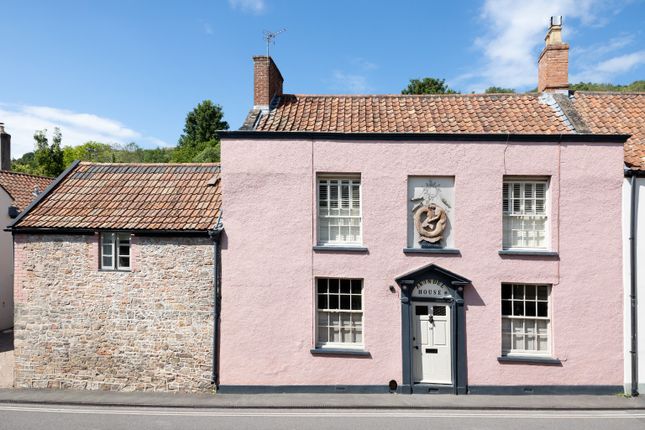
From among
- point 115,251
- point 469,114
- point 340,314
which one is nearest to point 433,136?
point 469,114

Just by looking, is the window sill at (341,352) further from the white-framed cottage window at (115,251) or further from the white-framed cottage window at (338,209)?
the white-framed cottage window at (115,251)

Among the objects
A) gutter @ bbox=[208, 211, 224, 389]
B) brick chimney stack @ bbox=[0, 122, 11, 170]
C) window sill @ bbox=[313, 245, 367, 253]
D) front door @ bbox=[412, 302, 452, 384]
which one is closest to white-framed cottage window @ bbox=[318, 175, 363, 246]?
window sill @ bbox=[313, 245, 367, 253]

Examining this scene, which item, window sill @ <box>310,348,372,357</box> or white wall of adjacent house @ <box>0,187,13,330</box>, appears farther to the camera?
white wall of adjacent house @ <box>0,187,13,330</box>

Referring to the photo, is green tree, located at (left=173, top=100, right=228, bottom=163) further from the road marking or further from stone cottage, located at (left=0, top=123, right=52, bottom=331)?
the road marking

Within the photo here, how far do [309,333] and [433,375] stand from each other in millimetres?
3789

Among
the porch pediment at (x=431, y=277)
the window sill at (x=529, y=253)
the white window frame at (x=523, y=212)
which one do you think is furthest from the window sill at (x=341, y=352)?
the white window frame at (x=523, y=212)

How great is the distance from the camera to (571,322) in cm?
1089

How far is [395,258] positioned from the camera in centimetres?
1120

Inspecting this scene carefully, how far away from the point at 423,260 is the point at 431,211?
1.45 m

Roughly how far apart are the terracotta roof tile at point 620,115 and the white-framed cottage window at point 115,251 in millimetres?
14659

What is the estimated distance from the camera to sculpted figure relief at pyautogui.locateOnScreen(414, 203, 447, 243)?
11.2m

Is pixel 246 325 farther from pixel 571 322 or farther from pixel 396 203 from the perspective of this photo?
pixel 571 322

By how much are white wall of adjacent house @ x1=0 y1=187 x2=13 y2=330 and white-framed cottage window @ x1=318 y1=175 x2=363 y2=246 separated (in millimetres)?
16783

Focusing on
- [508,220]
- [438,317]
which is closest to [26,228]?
[438,317]
